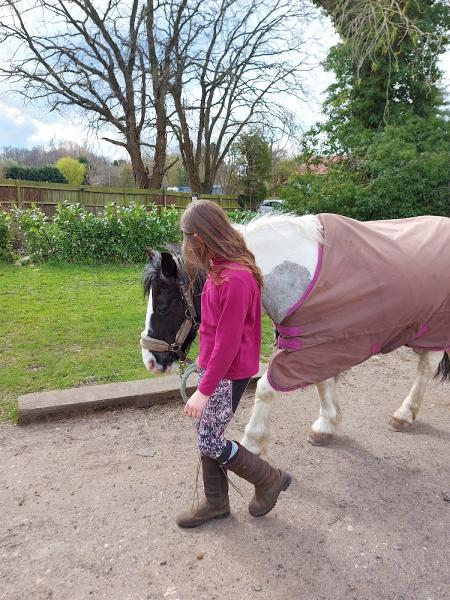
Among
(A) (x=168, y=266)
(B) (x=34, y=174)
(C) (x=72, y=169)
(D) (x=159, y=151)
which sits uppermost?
(C) (x=72, y=169)

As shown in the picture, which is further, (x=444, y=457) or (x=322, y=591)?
(x=444, y=457)

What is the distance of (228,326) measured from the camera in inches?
74.8

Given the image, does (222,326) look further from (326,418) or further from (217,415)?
(326,418)

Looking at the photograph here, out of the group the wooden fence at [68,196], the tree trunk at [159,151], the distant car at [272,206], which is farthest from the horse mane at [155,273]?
the tree trunk at [159,151]

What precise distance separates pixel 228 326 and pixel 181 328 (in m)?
0.70

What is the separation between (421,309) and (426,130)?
7.99 m

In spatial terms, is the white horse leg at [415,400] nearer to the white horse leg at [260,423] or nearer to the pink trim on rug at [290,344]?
the white horse leg at [260,423]

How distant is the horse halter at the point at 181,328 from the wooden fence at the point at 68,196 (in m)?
9.35

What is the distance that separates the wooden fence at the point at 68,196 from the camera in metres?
13.1

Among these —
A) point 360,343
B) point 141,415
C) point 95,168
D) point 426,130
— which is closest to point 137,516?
point 141,415

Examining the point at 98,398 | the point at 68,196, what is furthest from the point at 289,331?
the point at 68,196

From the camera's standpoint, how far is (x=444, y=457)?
10.3ft

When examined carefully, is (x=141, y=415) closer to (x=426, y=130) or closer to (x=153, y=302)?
(x=153, y=302)

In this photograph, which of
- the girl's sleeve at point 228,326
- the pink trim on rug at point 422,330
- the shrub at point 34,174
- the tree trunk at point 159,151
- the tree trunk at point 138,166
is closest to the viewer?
the girl's sleeve at point 228,326
